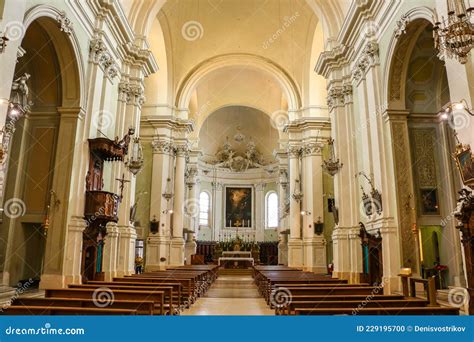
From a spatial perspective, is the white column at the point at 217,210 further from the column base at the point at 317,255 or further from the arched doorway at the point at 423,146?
the arched doorway at the point at 423,146

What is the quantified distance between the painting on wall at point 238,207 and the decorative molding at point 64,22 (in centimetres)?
2144

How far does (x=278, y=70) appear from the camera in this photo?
20.0 meters

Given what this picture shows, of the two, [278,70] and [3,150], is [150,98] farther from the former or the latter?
[3,150]

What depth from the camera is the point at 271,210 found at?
2866 cm

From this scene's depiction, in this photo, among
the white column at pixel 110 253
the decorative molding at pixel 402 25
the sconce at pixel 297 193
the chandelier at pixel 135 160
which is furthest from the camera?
the sconce at pixel 297 193

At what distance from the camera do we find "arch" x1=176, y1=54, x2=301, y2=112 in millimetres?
19516

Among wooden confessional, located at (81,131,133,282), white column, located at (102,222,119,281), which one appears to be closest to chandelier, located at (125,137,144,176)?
wooden confessional, located at (81,131,133,282)

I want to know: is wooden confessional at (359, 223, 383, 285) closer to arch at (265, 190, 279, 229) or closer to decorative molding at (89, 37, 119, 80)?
decorative molding at (89, 37, 119, 80)

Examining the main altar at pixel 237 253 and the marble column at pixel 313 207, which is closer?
the marble column at pixel 313 207

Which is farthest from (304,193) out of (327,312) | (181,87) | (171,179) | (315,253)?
(327,312)

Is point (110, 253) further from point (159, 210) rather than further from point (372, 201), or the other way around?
point (372, 201)

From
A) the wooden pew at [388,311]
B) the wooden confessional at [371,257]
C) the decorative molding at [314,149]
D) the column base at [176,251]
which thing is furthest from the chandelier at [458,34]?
the column base at [176,251]

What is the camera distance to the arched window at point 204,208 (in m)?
28.0

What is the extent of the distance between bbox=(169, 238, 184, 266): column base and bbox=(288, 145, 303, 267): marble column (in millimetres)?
5102
